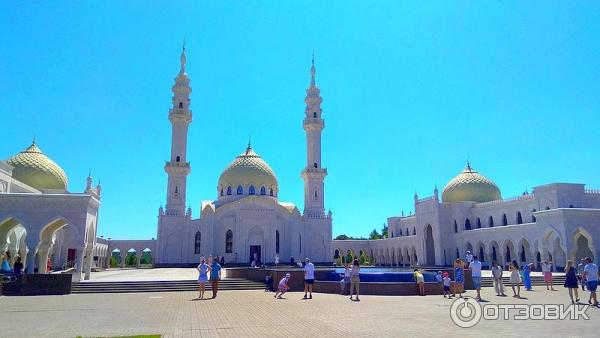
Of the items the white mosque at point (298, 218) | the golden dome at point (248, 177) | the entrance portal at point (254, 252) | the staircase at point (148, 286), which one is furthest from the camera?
the golden dome at point (248, 177)

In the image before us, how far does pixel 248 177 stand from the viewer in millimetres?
51500

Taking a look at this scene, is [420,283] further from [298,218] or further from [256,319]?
[298,218]

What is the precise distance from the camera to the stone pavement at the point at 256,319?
9422mm

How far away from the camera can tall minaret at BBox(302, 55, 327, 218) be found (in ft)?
164

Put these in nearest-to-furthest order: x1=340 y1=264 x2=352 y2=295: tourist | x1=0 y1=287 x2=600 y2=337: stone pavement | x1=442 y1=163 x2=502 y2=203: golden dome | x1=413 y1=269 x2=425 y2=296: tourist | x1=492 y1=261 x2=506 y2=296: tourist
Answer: x1=0 y1=287 x2=600 y2=337: stone pavement < x1=492 y1=261 x2=506 y2=296: tourist < x1=413 y1=269 x2=425 y2=296: tourist < x1=340 y1=264 x2=352 y2=295: tourist < x1=442 y1=163 x2=502 y2=203: golden dome

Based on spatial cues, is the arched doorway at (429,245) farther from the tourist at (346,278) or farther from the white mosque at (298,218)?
the tourist at (346,278)

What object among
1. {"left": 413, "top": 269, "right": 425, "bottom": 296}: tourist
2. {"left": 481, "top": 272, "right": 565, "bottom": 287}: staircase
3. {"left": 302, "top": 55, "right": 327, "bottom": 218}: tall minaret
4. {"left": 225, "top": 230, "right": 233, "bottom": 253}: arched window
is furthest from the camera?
{"left": 302, "top": 55, "right": 327, "bottom": 218}: tall minaret

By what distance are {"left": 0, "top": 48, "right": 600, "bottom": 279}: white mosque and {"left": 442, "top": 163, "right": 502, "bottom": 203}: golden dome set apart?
108 mm

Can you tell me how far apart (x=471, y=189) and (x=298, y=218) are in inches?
746

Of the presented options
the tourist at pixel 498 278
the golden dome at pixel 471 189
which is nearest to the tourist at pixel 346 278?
the tourist at pixel 498 278

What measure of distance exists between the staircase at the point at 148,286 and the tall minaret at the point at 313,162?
27369 millimetres

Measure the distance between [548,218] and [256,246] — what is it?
26786 mm

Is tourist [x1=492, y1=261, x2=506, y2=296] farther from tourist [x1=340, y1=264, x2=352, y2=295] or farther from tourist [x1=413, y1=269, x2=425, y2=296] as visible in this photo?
tourist [x1=340, y1=264, x2=352, y2=295]

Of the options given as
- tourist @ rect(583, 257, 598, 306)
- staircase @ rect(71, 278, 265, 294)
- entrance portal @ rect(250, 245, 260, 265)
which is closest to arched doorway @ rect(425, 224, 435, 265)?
entrance portal @ rect(250, 245, 260, 265)
